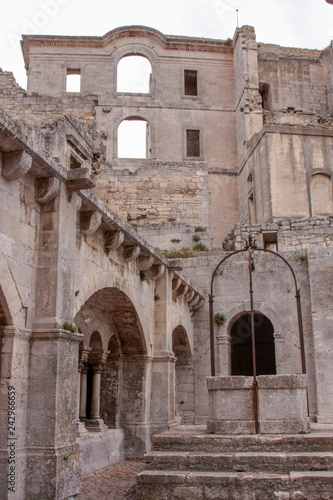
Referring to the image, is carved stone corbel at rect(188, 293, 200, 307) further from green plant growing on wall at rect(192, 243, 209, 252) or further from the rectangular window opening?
the rectangular window opening

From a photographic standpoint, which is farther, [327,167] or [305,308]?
[327,167]

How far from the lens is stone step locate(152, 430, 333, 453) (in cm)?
660

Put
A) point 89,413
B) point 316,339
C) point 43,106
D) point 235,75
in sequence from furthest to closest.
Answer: point 235,75 < point 43,106 < point 316,339 < point 89,413

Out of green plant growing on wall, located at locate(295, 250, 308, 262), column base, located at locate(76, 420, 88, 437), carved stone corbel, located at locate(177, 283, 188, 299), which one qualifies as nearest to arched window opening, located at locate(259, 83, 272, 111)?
green plant growing on wall, located at locate(295, 250, 308, 262)

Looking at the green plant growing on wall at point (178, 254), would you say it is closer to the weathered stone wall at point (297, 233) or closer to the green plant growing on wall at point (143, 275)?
the weathered stone wall at point (297, 233)

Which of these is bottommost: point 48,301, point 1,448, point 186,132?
point 1,448

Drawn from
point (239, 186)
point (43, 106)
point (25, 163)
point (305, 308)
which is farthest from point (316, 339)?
point (239, 186)

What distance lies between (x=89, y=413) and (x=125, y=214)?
9.17 metres

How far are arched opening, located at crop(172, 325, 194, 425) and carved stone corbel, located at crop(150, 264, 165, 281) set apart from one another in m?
2.43

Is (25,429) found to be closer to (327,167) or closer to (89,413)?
(89,413)

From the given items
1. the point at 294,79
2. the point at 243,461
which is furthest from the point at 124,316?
the point at 294,79

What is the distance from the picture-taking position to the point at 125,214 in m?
17.2

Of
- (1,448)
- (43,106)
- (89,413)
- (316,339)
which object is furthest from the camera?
(43,106)

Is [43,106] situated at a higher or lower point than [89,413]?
higher
